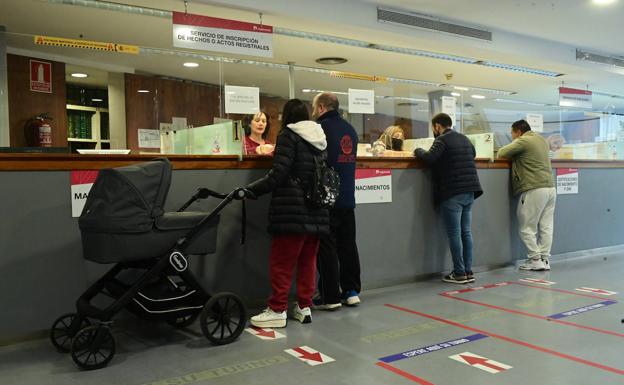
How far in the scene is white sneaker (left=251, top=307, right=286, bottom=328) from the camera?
3.16 meters

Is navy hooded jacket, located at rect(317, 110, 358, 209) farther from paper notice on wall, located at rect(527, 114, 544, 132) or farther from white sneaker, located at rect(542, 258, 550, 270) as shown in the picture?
paper notice on wall, located at rect(527, 114, 544, 132)

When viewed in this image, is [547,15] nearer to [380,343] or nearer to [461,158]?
[461,158]

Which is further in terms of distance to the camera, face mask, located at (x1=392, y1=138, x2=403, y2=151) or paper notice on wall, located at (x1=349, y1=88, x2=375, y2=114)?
face mask, located at (x1=392, y1=138, x2=403, y2=151)

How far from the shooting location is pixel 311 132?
3.15m

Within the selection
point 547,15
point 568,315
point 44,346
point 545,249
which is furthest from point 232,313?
point 547,15

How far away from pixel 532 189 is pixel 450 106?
1.13m

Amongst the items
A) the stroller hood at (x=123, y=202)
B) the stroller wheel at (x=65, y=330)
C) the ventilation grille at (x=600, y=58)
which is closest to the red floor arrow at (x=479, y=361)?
the stroller hood at (x=123, y=202)

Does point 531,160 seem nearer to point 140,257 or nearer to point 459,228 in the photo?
point 459,228

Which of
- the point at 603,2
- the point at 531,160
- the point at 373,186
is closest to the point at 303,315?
the point at 373,186

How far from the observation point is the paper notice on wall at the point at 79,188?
120 inches

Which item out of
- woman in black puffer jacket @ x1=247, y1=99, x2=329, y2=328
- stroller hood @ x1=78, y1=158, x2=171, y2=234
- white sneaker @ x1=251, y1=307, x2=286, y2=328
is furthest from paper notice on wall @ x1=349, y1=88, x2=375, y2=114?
stroller hood @ x1=78, y1=158, x2=171, y2=234

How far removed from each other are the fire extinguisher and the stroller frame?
13.8 ft

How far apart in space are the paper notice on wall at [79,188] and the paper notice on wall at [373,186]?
2008 mm

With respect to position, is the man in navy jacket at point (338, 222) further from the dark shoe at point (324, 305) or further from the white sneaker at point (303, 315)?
the white sneaker at point (303, 315)
